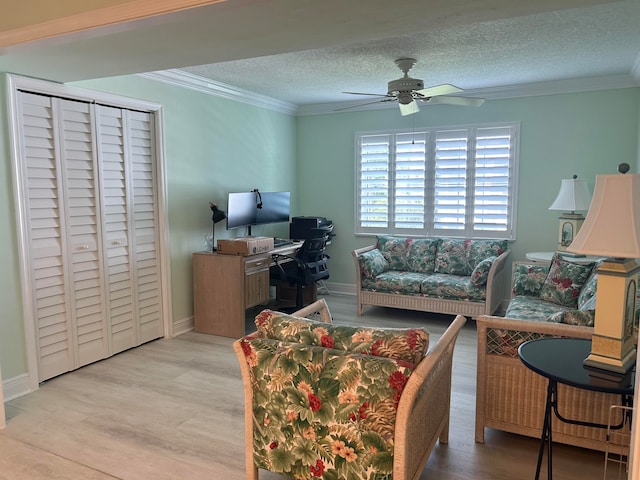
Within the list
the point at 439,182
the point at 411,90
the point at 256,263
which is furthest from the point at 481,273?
the point at 256,263

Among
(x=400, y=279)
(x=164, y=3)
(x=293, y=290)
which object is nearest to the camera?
(x=164, y=3)

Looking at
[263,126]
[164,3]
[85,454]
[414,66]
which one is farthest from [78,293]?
[414,66]

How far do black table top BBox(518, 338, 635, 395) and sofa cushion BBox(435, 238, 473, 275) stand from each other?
9.89ft

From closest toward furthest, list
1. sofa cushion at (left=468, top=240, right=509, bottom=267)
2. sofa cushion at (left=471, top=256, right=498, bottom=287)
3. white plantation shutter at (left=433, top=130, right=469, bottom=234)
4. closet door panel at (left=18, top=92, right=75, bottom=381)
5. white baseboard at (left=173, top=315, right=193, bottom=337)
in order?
closet door panel at (left=18, top=92, right=75, bottom=381) < white baseboard at (left=173, top=315, right=193, bottom=337) < sofa cushion at (left=471, top=256, right=498, bottom=287) < sofa cushion at (left=468, top=240, right=509, bottom=267) < white plantation shutter at (left=433, top=130, right=469, bottom=234)

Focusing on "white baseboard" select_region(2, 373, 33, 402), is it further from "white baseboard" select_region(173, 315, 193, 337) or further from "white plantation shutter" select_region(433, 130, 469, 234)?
"white plantation shutter" select_region(433, 130, 469, 234)

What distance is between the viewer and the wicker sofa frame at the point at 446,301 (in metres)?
4.77

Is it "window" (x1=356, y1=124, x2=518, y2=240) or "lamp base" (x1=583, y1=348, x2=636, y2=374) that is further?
"window" (x1=356, y1=124, x2=518, y2=240)

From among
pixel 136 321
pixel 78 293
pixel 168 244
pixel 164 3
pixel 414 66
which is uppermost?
pixel 414 66

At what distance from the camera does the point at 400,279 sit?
514 centimetres

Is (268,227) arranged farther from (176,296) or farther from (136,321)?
(136,321)

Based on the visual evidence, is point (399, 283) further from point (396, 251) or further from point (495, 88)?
point (495, 88)

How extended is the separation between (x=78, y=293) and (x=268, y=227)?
104 inches

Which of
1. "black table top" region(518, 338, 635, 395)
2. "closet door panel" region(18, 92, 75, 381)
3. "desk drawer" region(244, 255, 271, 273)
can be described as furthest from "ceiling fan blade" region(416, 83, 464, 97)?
"closet door panel" region(18, 92, 75, 381)

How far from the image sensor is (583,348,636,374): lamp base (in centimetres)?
192
